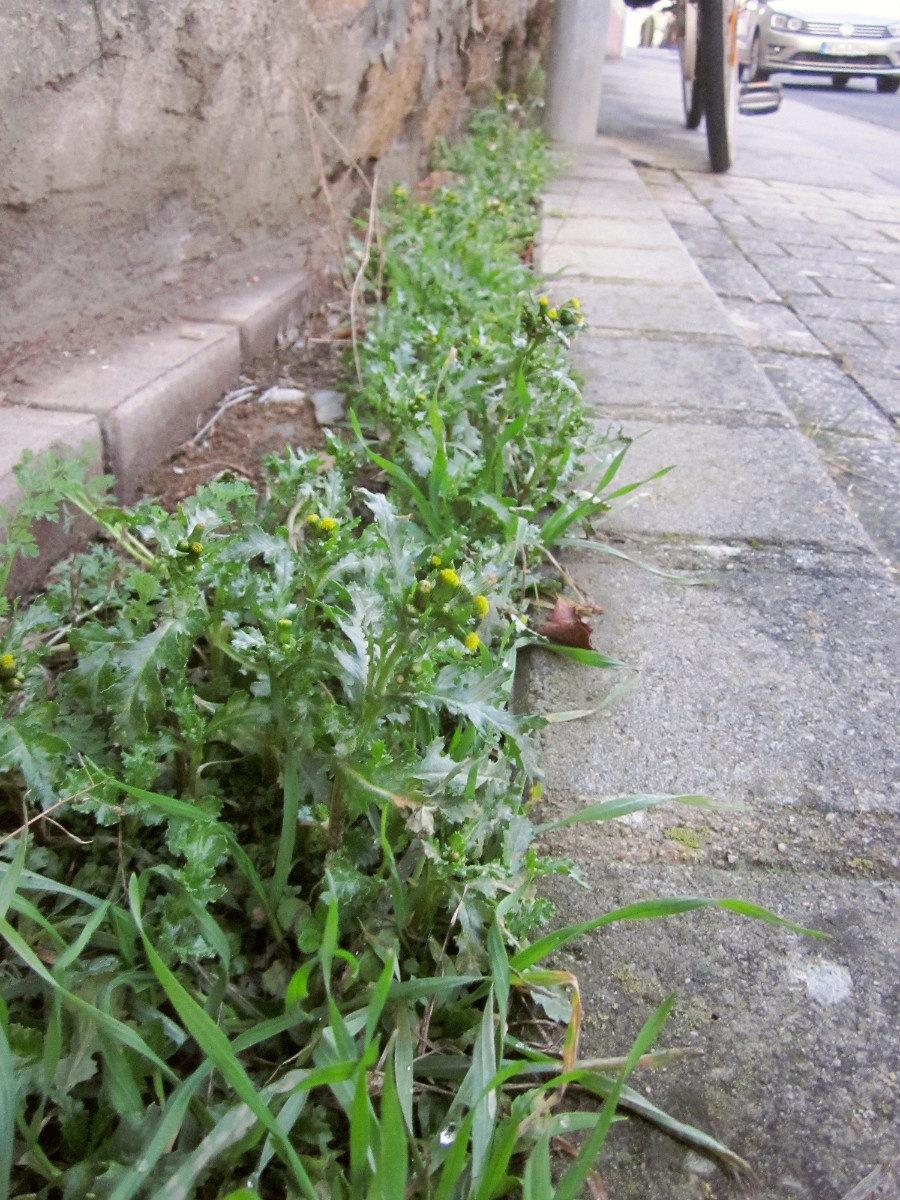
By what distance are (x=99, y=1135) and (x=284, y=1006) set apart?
18 centimetres

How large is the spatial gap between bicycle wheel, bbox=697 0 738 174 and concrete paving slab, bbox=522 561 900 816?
413 cm

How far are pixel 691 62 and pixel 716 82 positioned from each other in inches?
53.3

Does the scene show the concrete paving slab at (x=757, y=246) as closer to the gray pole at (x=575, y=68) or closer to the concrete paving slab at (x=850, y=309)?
the concrete paving slab at (x=850, y=309)

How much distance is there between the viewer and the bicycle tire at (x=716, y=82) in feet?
15.2

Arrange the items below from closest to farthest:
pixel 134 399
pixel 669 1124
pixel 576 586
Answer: pixel 669 1124
pixel 576 586
pixel 134 399

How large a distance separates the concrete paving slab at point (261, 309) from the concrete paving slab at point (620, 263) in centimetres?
95

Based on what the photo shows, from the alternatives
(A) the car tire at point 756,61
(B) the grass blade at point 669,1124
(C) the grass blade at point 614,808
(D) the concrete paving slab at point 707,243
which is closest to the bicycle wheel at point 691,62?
(D) the concrete paving slab at point 707,243

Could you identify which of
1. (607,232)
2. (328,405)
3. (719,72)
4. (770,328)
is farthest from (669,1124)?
(719,72)

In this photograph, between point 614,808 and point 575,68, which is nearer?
point 614,808

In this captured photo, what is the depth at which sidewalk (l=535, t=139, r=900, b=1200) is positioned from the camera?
0.79 metres

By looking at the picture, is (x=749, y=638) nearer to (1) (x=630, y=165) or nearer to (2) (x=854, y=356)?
(2) (x=854, y=356)

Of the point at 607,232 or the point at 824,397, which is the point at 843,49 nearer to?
the point at 607,232

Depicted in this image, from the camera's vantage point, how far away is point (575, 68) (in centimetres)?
535

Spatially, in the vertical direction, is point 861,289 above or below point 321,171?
below
